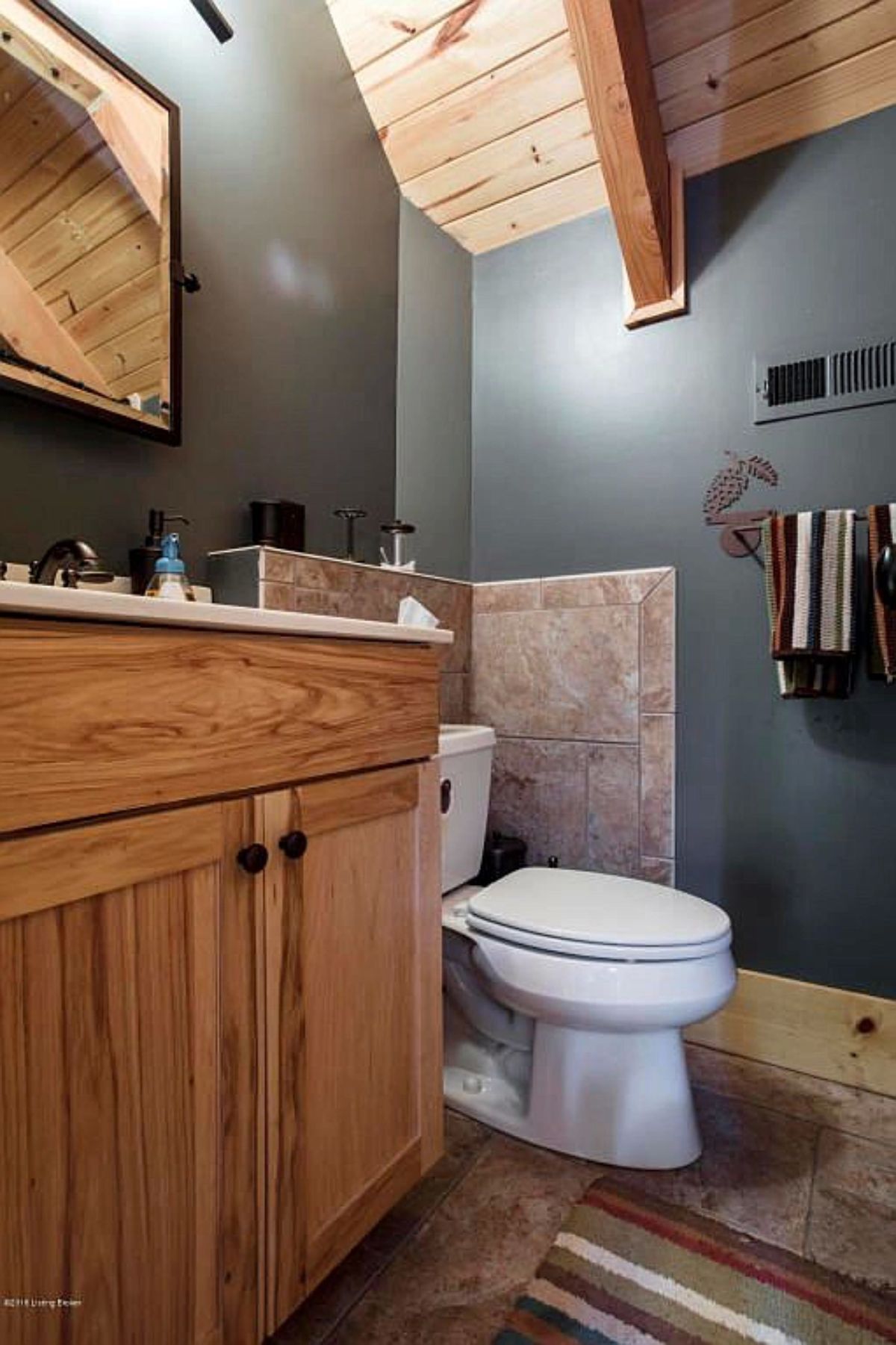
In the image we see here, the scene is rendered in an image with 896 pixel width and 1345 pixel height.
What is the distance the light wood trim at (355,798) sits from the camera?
79cm

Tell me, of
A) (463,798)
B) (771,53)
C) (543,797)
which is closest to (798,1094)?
(543,797)

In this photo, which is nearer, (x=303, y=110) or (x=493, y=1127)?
(x=493, y=1127)

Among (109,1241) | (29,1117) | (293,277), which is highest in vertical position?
(293,277)

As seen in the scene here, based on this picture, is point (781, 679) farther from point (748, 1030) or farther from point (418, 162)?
point (418, 162)

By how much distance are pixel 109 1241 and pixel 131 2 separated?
1816 millimetres

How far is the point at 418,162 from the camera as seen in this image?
1.81 metres

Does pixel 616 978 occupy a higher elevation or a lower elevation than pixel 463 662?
lower

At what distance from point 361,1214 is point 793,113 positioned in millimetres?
2255

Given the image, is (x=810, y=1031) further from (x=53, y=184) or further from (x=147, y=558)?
(x=53, y=184)

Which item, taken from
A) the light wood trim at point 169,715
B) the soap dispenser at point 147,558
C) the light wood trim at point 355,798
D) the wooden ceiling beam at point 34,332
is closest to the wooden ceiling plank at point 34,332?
the wooden ceiling beam at point 34,332

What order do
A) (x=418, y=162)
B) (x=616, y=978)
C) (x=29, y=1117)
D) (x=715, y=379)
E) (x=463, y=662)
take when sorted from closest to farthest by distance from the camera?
1. (x=29, y=1117)
2. (x=616, y=978)
3. (x=715, y=379)
4. (x=418, y=162)
5. (x=463, y=662)

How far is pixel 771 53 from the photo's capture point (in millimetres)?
1480

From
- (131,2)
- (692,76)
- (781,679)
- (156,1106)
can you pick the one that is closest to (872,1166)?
(781,679)

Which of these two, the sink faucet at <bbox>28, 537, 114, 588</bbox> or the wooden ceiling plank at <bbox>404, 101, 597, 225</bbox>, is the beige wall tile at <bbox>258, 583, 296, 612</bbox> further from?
the wooden ceiling plank at <bbox>404, 101, 597, 225</bbox>
